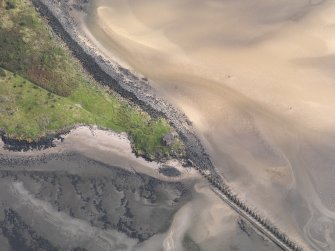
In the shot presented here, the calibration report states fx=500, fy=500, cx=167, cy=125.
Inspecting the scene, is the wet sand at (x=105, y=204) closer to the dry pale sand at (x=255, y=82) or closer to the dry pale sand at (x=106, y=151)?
the dry pale sand at (x=106, y=151)

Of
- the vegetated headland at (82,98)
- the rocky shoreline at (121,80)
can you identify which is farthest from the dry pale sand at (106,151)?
the rocky shoreline at (121,80)

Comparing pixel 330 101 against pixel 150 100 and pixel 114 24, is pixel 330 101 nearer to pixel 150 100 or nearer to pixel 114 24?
pixel 150 100

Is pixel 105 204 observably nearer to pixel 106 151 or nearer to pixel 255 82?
pixel 106 151

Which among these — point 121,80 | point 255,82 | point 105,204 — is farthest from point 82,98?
point 255,82

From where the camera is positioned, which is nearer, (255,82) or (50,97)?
(50,97)

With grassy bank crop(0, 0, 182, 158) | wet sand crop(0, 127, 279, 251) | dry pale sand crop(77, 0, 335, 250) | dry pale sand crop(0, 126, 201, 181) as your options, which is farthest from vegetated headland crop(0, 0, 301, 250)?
dry pale sand crop(77, 0, 335, 250)

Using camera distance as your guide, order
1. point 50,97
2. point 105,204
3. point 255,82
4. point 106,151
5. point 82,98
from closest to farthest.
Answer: point 105,204 < point 106,151 < point 50,97 < point 82,98 < point 255,82

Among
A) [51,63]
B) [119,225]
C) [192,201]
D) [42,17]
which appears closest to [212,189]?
[192,201]
